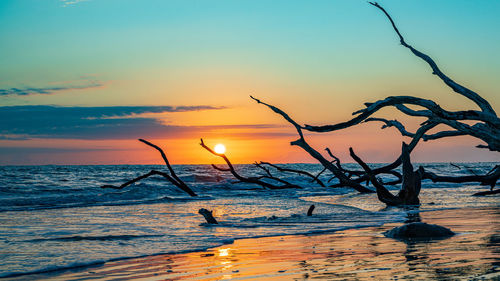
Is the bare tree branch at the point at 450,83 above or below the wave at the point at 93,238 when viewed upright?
above

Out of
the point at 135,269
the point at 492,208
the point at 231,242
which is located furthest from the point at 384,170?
the point at 135,269

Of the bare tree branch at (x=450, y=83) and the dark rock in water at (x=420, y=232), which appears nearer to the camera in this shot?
the bare tree branch at (x=450, y=83)

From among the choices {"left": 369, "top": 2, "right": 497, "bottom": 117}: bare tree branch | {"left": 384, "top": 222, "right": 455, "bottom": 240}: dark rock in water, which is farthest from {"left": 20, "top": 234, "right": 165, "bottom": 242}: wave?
{"left": 369, "top": 2, "right": 497, "bottom": 117}: bare tree branch

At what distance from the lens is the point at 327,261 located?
665cm

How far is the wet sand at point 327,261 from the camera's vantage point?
572cm

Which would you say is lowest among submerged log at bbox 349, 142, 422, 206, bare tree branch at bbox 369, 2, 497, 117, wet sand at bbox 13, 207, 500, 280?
wet sand at bbox 13, 207, 500, 280

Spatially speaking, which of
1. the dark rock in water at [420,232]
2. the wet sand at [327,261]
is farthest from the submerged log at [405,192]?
the dark rock in water at [420,232]

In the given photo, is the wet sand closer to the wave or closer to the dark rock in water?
the dark rock in water

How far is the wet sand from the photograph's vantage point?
5.72 m

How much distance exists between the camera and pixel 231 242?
361 inches

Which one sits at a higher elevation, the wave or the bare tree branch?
the bare tree branch

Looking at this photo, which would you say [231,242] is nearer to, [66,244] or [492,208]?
[66,244]

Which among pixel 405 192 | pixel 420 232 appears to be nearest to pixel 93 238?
pixel 420 232

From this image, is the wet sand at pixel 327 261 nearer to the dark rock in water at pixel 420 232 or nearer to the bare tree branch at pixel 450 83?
the dark rock in water at pixel 420 232
